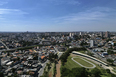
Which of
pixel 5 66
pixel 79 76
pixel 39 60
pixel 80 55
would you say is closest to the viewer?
pixel 79 76

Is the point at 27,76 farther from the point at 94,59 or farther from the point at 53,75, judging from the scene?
the point at 94,59

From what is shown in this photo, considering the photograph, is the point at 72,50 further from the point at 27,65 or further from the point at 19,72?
the point at 19,72

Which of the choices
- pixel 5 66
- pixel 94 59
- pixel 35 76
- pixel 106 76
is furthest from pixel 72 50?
pixel 5 66

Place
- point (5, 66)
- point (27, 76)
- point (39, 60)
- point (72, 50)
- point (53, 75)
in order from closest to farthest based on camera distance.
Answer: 1. point (27, 76)
2. point (53, 75)
3. point (5, 66)
4. point (39, 60)
5. point (72, 50)

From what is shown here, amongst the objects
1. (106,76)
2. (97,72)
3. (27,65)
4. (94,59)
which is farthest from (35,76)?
(94,59)

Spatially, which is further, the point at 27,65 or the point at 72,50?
the point at 72,50

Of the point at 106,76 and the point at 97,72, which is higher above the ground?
the point at 97,72

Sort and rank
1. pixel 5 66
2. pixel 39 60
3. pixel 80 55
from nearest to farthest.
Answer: pixel 5 66, pixel 39 60, pixel 80 55

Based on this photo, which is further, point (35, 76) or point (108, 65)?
point (108, 65)

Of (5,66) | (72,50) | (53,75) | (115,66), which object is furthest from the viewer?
(72,50)
